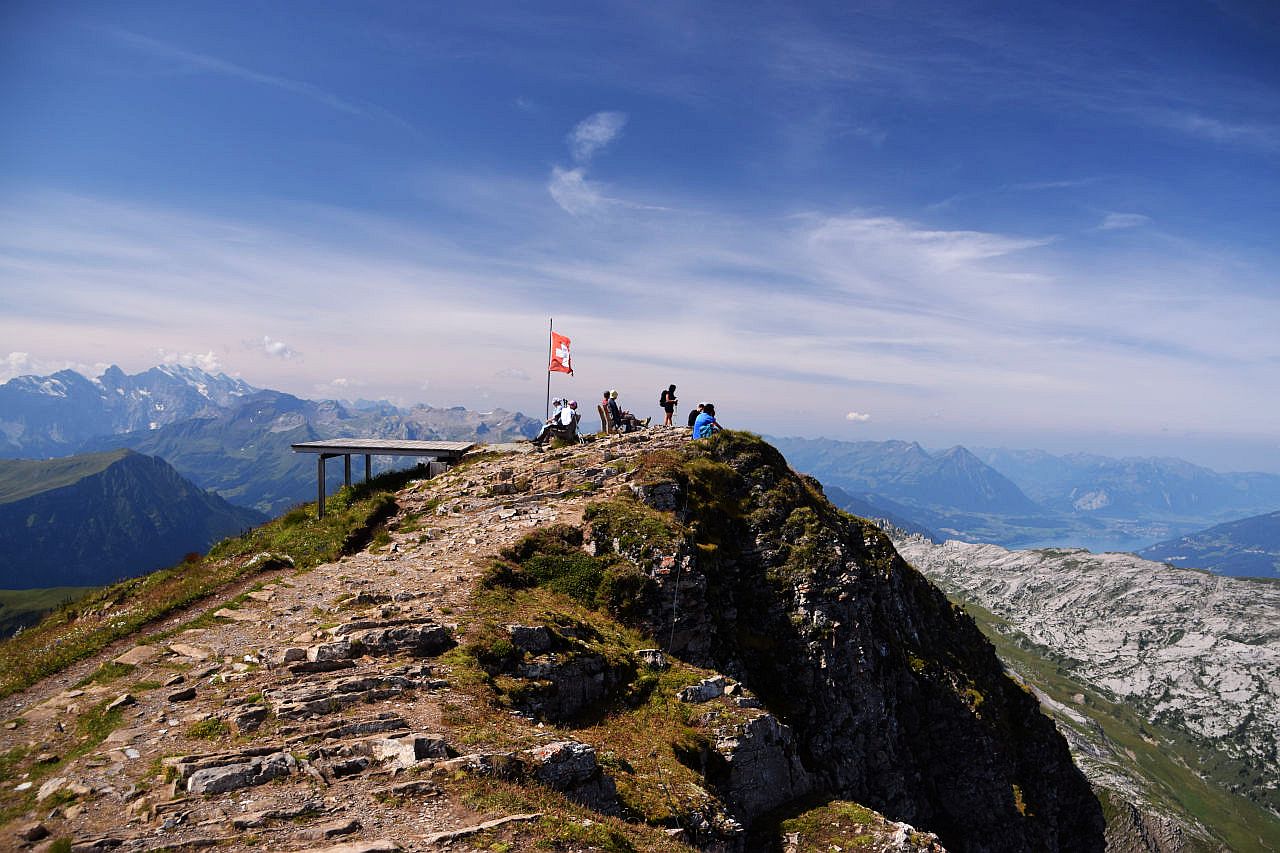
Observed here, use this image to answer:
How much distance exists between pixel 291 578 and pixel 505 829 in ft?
61.2

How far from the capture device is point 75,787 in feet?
41.3

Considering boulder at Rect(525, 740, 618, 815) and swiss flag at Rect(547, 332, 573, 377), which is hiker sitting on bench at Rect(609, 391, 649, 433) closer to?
swiss flag at Rect(547, 332, 573, 377)

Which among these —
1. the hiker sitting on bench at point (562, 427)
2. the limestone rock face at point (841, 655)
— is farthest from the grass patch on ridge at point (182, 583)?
the limestone rock face at point (841, 655)

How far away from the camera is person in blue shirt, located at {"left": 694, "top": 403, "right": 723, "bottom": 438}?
40.0 meters

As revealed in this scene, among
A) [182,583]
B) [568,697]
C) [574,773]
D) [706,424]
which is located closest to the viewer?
[574,773]

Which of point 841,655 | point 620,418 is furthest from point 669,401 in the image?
point 841,655

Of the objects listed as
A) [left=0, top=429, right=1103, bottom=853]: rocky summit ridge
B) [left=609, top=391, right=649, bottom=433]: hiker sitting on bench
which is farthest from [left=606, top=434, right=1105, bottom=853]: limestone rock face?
[left=609, top=391, right=649, bottom=433]: hiker sitting on bench

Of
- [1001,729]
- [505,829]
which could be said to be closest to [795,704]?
[1001,729]

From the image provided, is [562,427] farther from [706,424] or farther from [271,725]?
[271,725]

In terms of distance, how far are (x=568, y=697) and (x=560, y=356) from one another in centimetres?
2641

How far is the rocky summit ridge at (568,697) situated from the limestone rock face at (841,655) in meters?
0.16

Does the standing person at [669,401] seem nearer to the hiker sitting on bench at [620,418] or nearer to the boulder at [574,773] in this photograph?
the hiker sitting on bench at [620,418]

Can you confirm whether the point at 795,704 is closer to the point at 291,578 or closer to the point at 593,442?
the point at 593,442

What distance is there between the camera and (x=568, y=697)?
20.7 metres
